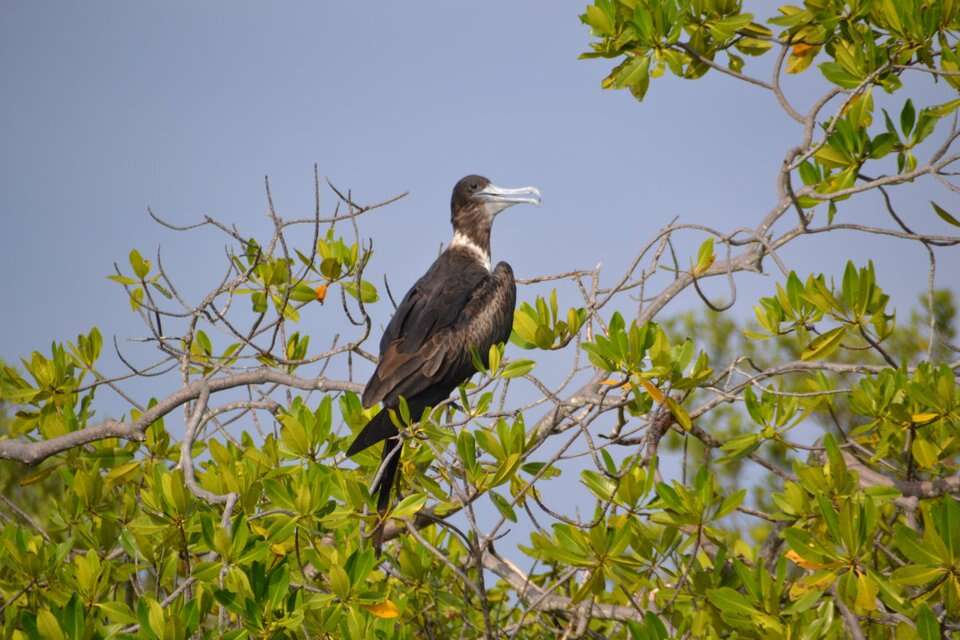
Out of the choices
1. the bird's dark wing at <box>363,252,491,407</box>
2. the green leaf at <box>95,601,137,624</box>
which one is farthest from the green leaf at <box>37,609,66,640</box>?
the bird's dark wing at <box>363,252,491,407</box>

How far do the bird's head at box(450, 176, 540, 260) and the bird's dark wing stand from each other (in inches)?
24.5

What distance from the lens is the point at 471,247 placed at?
5723mm

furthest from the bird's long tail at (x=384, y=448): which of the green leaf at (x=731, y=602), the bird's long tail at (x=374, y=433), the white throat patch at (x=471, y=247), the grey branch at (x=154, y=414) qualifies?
the white throat patch at (x=471, y=247)

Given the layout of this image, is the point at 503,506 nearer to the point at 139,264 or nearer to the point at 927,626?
the point at 927,626

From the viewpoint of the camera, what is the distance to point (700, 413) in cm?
336

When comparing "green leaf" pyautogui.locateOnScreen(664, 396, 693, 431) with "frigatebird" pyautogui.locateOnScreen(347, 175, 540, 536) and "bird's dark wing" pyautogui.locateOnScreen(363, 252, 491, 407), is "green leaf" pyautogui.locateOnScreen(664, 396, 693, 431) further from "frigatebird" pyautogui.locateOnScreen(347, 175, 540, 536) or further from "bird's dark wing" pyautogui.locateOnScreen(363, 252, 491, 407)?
"bird's dark wing" pyautogui.locateOnScreen(363, 252, 491, 407)

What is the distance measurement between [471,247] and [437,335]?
126 cm

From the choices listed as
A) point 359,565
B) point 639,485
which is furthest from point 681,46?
point 359,565

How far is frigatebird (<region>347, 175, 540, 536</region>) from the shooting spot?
4180 mm

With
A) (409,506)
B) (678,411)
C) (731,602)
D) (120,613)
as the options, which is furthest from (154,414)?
(731,602)

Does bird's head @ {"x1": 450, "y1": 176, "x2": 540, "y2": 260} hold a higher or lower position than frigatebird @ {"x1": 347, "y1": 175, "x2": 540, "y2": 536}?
higher

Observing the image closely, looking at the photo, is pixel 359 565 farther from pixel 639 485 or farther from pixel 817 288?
pixel 817 288

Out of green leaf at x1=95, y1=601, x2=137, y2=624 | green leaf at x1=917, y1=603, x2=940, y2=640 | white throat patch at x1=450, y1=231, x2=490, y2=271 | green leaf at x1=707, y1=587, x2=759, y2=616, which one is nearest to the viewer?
green leaf at x1=917, y1=603, x2=940, y2=640

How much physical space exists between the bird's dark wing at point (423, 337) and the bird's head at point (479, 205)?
24.5 inches
